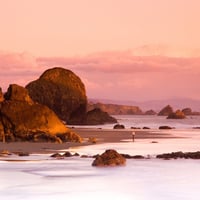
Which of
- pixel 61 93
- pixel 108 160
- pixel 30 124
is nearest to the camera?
pixel 108 160

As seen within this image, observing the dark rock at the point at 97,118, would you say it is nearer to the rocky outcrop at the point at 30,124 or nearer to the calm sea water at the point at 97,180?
the rocky outcrop at the point at 30,124

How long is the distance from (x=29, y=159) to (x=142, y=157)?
5.65 meters

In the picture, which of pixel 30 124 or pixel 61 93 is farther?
pixel 61 93

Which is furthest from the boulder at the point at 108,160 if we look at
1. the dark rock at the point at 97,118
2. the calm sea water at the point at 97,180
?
the dark rock at the point at 97,118

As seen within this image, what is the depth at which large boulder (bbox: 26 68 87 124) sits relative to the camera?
125831 millimetres

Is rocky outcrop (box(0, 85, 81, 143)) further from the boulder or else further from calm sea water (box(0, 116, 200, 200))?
the boulder

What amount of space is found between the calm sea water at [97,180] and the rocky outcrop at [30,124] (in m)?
13.9

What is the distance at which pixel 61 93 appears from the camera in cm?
13062

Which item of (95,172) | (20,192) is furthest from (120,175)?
(20,192)

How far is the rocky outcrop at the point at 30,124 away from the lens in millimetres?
42562

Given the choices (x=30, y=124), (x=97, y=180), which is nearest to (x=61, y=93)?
(x=30, y=124)

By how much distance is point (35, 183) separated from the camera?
20219mm

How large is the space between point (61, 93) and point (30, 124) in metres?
86.6

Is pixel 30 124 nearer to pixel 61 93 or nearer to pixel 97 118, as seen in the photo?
pixel 97 118
